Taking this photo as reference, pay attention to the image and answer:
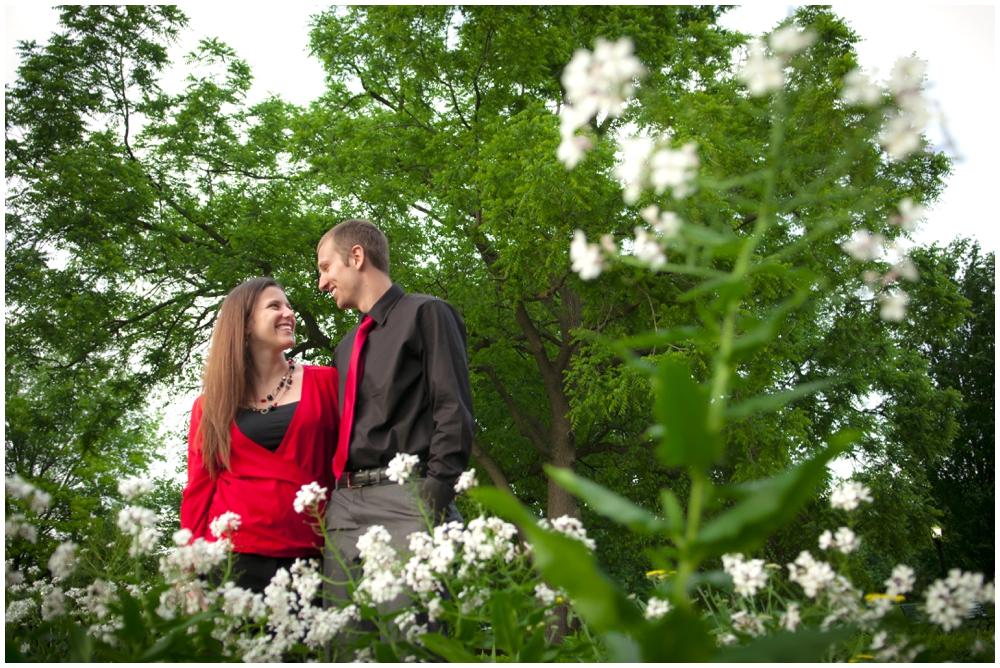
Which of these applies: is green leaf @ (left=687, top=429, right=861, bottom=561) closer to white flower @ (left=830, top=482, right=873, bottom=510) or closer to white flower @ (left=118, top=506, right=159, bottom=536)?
white flower @ (left=830, top=482, right=873, bottom=510)

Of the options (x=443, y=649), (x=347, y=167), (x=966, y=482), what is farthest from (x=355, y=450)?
(x=966, y=482)

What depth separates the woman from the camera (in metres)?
2.61

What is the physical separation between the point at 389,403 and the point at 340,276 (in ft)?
2.12

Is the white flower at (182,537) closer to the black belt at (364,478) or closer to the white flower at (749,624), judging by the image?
the black belt at (364,478)

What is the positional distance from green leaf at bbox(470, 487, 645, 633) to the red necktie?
197cm

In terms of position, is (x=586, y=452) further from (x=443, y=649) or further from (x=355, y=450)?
(x=443, y=649)

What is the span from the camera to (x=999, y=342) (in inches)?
56.2

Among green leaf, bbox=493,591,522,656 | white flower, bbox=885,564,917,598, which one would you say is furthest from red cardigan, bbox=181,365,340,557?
white flower, bbox=885,564,917,598

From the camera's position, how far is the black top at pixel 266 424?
2.76 m

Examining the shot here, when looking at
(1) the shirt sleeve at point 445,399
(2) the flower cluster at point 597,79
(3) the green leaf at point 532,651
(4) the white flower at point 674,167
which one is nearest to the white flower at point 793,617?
(3) the green leaf at point 532,651

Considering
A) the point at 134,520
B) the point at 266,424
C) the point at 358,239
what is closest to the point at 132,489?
the point at 134,520

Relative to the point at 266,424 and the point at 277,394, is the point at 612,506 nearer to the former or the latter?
the point at 266,424

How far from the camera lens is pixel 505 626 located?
143 cm

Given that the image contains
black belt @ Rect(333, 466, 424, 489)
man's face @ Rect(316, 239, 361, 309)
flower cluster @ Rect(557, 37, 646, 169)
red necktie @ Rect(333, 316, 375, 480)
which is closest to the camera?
flower cluster @ Rect(557, 37, 646, 169)
